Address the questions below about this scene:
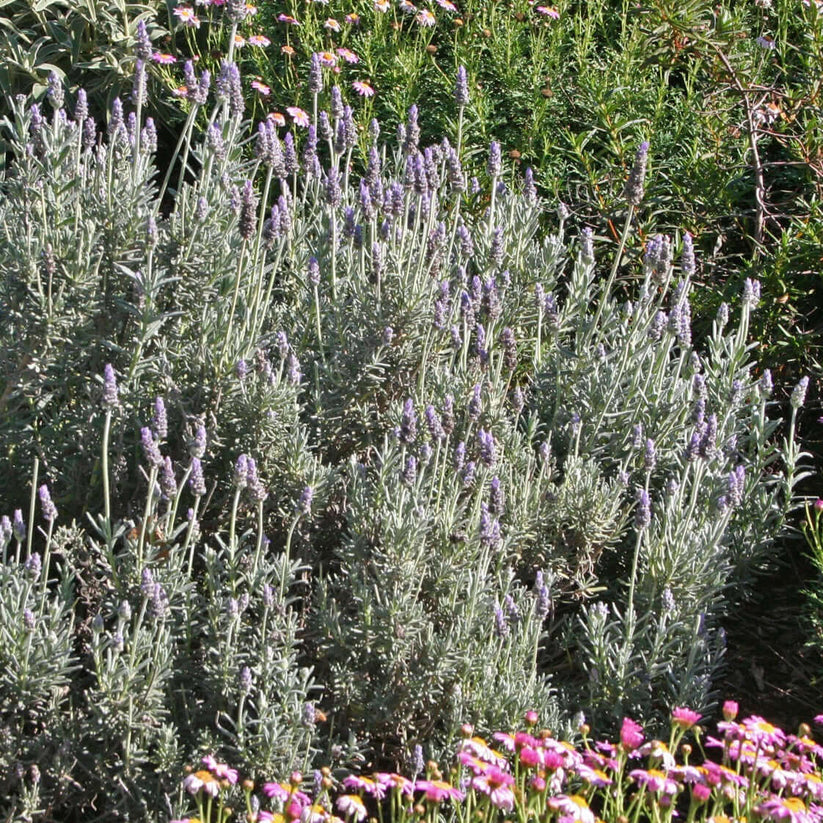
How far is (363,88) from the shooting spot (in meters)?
5.12

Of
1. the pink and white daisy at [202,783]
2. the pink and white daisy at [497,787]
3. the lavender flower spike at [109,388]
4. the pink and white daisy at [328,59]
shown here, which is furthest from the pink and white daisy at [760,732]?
the pink and white daisy at [328,59]

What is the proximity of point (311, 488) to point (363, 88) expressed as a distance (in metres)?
2.87

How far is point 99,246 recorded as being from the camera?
3148mm

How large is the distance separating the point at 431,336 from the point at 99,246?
91 cm

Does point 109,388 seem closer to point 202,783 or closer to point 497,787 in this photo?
point 202,783

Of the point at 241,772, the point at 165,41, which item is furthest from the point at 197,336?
the point at 165,41

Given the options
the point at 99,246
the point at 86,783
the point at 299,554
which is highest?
the point at 99,246

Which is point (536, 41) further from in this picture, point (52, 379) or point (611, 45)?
point (52, 379)

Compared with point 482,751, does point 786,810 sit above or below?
above

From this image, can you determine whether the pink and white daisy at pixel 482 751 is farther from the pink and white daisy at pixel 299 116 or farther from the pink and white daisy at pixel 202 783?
the pink and white daisy at pixel 299 116

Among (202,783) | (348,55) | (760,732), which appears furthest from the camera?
(348,55)

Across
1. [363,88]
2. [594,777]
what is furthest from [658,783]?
[363,88]

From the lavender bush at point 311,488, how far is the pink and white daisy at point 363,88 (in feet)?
5.11

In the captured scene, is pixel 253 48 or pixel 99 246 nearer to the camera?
pixel 99 246
